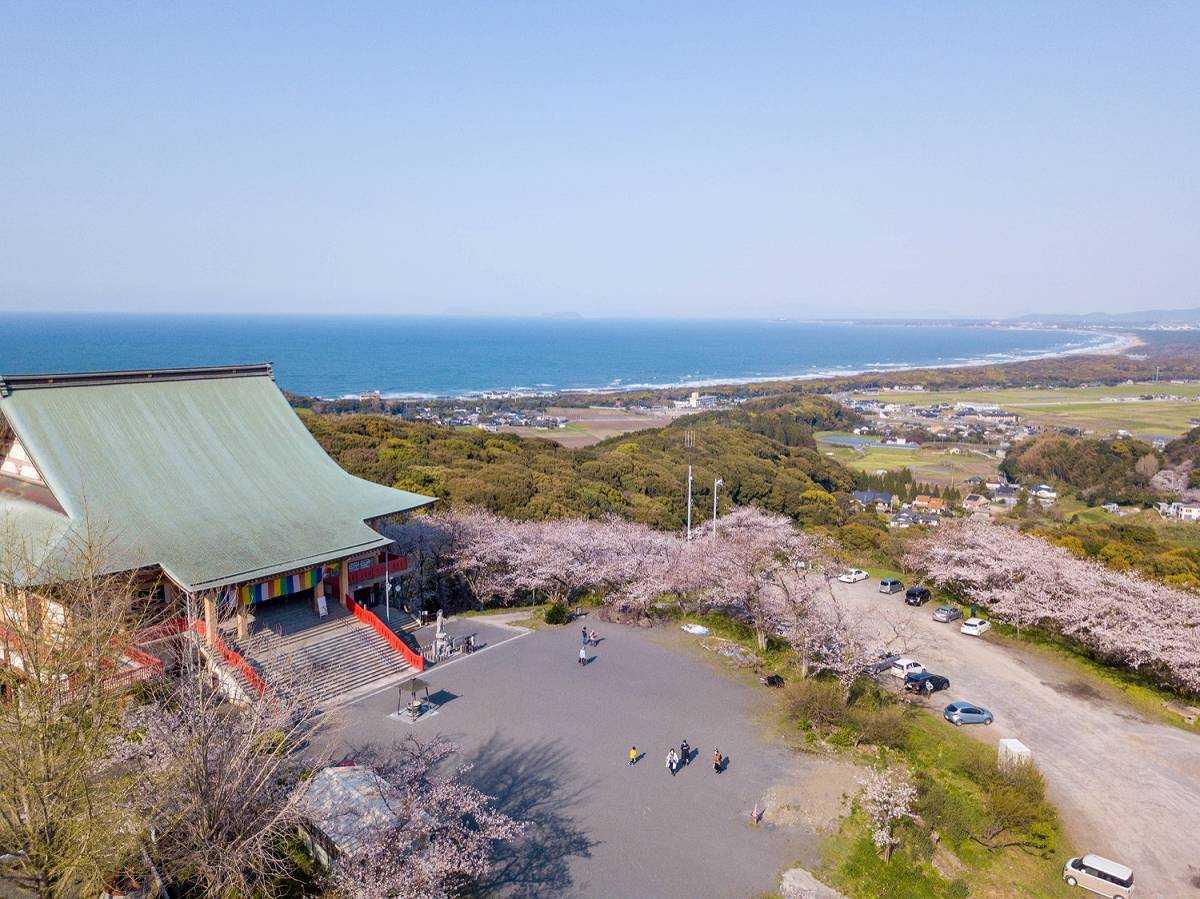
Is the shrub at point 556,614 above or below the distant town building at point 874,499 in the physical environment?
above

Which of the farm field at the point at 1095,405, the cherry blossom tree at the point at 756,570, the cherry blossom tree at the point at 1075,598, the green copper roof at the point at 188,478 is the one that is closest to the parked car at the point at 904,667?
the cherry blossom tree at the point at 756,570

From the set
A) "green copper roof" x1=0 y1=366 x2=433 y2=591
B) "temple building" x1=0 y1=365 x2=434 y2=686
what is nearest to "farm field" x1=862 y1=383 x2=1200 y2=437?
→ "temple building" x1=0 y1=365 x2=434 y2=686

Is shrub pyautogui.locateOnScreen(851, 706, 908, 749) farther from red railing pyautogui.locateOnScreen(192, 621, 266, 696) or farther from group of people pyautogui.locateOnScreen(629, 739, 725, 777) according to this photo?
red railing pyautogui.locateOnScreen(192, 621, 266, 696)

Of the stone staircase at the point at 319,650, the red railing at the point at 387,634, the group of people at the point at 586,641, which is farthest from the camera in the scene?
the group of people at the point at 586,641

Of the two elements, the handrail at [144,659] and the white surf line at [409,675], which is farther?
the white surf line at [409,675]

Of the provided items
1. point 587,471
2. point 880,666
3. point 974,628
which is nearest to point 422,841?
point 880,666

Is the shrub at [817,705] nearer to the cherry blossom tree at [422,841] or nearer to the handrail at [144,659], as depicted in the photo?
the cherry blossom tree at [422,841]

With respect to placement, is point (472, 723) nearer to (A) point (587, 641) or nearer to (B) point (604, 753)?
(B) point (604, 753)
